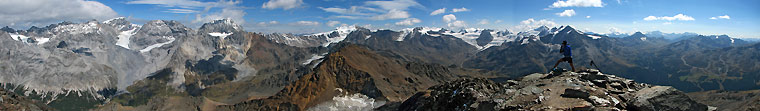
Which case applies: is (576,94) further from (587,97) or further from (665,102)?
(665,102)

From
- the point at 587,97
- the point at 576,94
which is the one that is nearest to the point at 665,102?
the point at 587,97

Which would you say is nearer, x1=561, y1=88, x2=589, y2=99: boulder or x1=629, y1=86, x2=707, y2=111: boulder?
x1=629, y1=86, x2=707, y2=111: boulder

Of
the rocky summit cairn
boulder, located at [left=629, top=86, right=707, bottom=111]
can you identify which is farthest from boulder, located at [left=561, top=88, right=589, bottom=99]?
boulder, located at [left=629, top=86, right=707, bottom=111]

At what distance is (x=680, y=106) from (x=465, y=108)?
15.0m

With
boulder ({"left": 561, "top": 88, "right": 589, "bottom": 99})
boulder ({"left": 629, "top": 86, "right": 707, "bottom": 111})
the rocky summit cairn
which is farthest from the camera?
boulder ({"left": 561, "top": 88, "right": 589, "bottom": 99})

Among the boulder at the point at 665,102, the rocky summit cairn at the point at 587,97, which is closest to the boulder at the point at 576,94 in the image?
the rocky summit cairn at the point at 587,97

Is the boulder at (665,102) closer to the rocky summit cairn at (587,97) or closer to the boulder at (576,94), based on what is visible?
the rocky summit cairn at (587,97)

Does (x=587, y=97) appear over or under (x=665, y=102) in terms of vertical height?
under

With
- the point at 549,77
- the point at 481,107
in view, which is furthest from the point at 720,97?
the point at 481,107

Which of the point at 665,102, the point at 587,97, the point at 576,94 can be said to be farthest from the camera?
the point at 576,94

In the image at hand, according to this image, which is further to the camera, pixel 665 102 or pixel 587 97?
pixel 587 97

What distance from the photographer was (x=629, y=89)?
1176 inches

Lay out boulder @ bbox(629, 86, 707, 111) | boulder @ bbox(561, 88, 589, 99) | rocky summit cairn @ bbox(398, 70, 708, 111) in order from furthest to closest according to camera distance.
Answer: boulder @ bbox(561, 88, 589, 99) < rocky summit cairn @ bbox(398, 70, 708, 111) < boulder @ bbox(629, 86, 707, 111)

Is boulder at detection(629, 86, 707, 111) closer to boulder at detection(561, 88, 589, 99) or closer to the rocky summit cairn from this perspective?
the rocky summit cairn
